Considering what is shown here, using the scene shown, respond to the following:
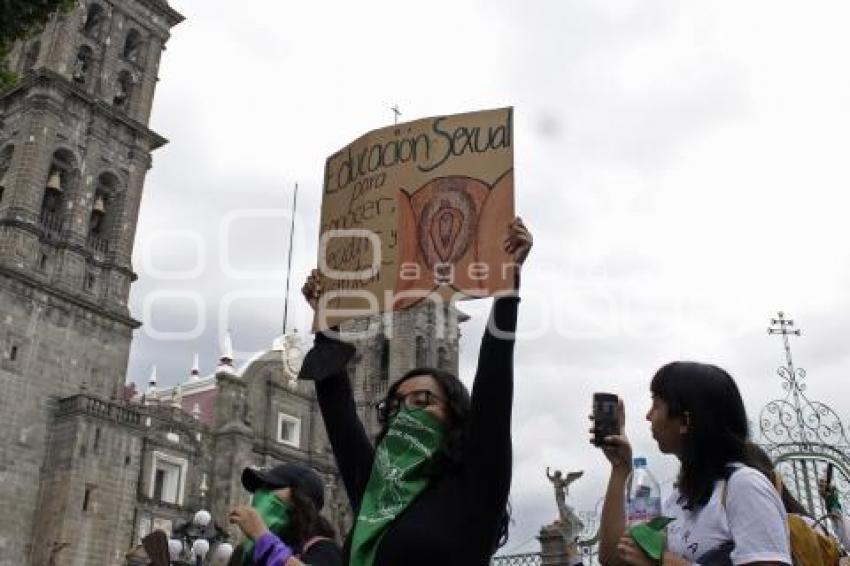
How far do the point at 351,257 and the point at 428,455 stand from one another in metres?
1.69

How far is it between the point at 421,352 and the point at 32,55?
55.2ft

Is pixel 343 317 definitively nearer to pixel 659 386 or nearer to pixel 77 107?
pixel 659 386

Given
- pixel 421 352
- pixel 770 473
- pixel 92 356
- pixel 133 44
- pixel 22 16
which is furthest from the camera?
pixel 421 352

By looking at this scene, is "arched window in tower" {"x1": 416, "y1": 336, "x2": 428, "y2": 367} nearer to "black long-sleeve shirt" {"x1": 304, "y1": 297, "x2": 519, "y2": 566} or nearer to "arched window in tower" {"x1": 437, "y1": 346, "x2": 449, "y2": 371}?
"arched window in tower" {"x1": 437, "y1": 346, "x2": 449, "y2": 371}

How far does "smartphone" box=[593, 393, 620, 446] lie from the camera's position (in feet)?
9.14

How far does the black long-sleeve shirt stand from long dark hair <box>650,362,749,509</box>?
1.81 feet

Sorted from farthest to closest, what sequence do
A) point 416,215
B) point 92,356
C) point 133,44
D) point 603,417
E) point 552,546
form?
point 133,44
point 92,356
point 552,546
point 416,215
point 603,417

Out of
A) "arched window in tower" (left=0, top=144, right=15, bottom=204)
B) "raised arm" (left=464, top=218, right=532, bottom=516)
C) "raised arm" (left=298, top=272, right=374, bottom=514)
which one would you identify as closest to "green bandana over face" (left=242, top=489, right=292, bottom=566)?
"raised arm" (left=298, top=272, right=374, bottom=514)

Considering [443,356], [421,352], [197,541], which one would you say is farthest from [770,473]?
[443,356]

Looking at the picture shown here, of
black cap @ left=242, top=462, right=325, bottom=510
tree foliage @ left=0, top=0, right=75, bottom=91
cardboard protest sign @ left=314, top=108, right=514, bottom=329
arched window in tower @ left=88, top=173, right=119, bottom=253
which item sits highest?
arched window in tower @ left=88, top=173, right=119, bottom=253

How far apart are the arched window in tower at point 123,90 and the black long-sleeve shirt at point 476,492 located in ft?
84.2

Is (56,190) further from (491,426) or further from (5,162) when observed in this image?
(491,426)

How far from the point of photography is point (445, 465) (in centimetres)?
259

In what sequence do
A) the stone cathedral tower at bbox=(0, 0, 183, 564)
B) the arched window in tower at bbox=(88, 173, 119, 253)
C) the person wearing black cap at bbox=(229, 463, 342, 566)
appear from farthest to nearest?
the arched window in tower at bbox=(88, 173, 119, 253) < the stone cathedral tower at bbox=(0, 0, 183, 564) < the person wearing black cap at bbox=(229, 463, 342, 566)
